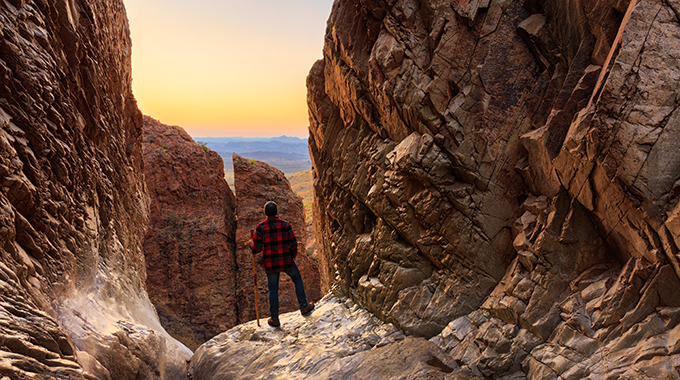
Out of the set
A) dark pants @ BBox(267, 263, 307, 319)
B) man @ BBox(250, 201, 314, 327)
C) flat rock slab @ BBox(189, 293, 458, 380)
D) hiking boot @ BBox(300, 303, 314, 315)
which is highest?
man @ BBox(250, 201, 314, 327)

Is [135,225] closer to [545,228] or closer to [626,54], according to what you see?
[545,228]

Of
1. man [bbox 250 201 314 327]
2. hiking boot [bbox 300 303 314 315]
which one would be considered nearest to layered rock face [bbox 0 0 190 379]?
man [bbox 250 201 314 327]

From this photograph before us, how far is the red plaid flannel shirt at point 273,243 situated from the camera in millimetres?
8414

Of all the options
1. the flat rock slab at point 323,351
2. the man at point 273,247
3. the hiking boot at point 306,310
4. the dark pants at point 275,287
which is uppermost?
the man at point 273,247

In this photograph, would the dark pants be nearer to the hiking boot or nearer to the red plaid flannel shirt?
the red plaid flannel shirt

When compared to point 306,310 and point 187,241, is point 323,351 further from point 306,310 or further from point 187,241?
point 187,241

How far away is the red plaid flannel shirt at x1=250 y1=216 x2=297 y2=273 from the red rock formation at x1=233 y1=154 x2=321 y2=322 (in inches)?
732

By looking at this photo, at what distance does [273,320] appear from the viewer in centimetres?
852

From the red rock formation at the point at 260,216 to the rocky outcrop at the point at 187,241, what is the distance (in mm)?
893

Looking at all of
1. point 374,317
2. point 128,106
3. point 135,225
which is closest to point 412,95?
point 374,317

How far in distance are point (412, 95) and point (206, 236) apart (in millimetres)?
23358

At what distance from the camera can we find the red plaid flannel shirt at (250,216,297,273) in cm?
841

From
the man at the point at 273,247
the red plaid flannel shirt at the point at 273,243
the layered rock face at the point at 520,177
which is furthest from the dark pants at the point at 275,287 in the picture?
the layered rock face at the point at 520,177

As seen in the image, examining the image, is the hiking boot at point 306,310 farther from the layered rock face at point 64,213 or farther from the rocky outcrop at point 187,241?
the rocky outcrop at point 187,241
